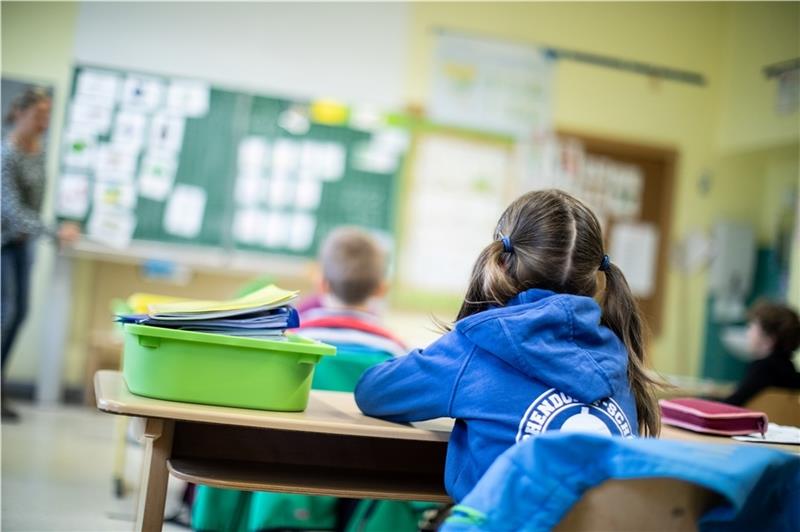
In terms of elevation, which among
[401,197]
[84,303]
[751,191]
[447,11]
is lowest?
[84,303]

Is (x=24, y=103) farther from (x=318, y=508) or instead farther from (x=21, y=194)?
(x=318, y=508)

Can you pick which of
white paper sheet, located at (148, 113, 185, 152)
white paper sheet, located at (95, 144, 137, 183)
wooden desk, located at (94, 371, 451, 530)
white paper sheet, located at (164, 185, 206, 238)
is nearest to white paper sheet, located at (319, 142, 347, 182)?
white paper sheet, located at (164, 185, 206, 238)

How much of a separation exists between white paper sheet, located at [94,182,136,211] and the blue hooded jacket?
12.5ft

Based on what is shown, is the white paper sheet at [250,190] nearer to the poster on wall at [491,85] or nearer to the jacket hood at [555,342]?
the poster on wall at [491,85]

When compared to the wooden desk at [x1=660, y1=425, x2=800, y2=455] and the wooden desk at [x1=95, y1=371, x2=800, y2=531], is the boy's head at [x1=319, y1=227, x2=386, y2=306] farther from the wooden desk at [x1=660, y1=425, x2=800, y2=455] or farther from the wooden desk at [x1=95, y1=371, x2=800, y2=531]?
the wooden desk at [x1=660, y1=425, x2=800, y2=455]

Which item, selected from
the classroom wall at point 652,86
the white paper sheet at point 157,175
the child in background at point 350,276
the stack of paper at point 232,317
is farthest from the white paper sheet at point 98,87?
the stack of paper at point 232,317

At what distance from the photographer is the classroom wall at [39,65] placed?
16.3 ft

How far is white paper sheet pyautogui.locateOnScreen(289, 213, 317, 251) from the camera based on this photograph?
534 cm

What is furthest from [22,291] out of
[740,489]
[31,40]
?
[740,489]

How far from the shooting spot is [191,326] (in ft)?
4.92

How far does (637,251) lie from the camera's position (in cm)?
621

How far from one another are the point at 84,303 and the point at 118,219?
57cm

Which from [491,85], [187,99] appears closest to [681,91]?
[491,85]

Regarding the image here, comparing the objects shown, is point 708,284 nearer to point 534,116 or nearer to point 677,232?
point 677,232
